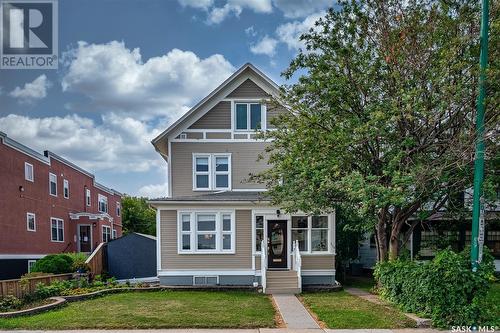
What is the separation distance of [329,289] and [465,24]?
31.7 feet

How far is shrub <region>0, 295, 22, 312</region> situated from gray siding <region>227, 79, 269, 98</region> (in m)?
10.5

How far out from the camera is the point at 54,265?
1552 centimetres

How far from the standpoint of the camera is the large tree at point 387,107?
31.7 ft

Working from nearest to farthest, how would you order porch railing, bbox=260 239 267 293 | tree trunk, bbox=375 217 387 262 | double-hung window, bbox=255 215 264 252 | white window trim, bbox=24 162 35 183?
tree trunk, bbox=375 217 387 262 → porch railing, bbox=260 239 267 293 → double-hung window, bbox=255 215 264 252 → white window trim, bbox=24 162 35 183

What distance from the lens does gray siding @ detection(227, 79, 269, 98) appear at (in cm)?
1669

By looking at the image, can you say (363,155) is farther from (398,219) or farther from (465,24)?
(465,24)

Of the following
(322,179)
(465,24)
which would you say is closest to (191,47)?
(322,179)

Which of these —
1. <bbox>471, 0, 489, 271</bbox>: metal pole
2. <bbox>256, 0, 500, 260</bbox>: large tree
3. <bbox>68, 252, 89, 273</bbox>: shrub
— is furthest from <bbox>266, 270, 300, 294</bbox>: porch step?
<bbox>68, 252, 89, 273</bbox>: shrub

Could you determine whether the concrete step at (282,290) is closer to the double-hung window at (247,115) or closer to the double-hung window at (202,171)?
the double-hung window at (202,171)

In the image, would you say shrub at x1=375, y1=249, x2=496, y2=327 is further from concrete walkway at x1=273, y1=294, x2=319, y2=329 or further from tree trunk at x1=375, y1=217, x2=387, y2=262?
tree trunk at x1=375, y1=217, x2=387, y2=262

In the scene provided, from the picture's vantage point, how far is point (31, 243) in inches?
850

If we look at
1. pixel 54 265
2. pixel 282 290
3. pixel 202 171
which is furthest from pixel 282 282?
pixel 54 265

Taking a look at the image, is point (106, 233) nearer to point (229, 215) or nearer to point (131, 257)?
point (131, 257)

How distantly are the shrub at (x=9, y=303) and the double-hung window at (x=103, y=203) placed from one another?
23.8m
